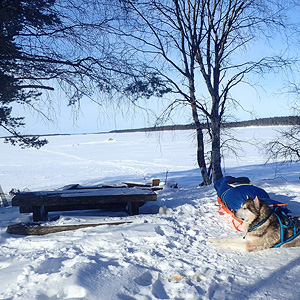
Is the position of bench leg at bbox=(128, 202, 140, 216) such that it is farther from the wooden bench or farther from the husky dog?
the husky dog

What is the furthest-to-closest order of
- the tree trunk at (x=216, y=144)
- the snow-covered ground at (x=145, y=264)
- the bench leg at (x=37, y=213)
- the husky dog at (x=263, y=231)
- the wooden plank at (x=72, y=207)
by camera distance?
the tree trunk at (x=216, y=144) < the wooden plank at (x=72, y=207) < the bench leg at (x=37, y=213) < the husky dog at (x=263, y=231) < the snow-covered ground at (x=145, y=264)

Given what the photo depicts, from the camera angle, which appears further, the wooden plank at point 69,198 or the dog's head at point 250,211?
the wooden plank at point 69,198

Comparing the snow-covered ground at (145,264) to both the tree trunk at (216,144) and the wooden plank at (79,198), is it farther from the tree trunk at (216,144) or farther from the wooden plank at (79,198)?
the tree trunk at (216,144)

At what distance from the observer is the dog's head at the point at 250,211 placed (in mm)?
3746

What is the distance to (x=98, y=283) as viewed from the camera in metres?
2.63

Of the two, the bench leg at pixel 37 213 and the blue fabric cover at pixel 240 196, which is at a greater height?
the blue fabric cover at pixel 240 196

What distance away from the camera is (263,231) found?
3.71 m

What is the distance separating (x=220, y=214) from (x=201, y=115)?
6.87 meters

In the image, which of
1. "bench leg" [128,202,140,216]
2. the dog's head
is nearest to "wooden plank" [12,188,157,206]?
"bench leg" [128,202,140,216]

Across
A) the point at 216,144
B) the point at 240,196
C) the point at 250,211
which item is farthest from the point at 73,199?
the point at 216,144

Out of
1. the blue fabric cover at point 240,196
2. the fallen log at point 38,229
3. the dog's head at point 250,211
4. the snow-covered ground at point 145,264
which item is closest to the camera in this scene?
the snow-covered ground at point 145,264

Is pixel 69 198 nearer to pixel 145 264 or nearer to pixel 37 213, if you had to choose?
pixel 37 213

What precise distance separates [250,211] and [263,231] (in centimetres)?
27

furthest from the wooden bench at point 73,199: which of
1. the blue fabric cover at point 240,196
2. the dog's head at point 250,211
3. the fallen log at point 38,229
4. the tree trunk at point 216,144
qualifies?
the tree trunk at point 216,144
